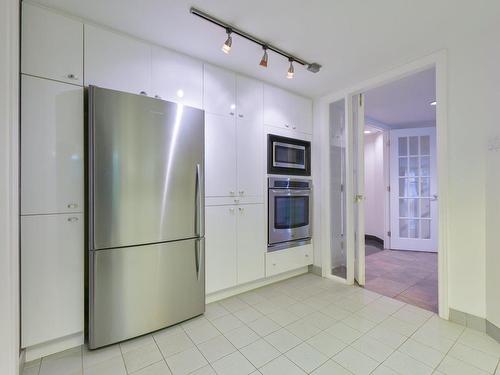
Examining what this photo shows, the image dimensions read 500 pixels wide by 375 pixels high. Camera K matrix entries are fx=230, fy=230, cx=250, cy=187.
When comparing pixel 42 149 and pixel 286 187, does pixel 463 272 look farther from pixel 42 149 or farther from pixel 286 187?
pixel 42 149

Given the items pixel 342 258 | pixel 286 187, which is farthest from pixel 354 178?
pixel 342 258

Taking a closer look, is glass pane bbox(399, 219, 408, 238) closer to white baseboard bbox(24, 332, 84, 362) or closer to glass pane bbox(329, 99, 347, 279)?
glass pane bbox(329, 99, 347, 279)

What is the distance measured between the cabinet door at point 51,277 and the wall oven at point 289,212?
1754 millimetres

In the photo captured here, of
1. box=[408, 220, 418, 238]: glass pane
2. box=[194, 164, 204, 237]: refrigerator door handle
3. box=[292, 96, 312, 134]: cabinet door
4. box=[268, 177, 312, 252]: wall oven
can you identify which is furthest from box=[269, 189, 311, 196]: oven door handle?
box=[408, 220, 418, 238]: glass pane

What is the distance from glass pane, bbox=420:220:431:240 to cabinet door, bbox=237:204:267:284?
339 centimetres

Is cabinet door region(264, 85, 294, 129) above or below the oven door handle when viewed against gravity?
above

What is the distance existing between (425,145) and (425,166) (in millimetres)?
389

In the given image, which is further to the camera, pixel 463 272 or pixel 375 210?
pixel 375 210

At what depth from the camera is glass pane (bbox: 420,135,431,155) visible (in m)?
4.20

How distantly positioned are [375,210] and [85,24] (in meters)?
5.45

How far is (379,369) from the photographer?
140cm

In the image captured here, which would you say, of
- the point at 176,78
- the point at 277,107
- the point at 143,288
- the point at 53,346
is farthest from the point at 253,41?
the point at 53,346

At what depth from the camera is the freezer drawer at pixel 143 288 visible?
1556 mm

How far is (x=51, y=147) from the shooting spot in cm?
152
